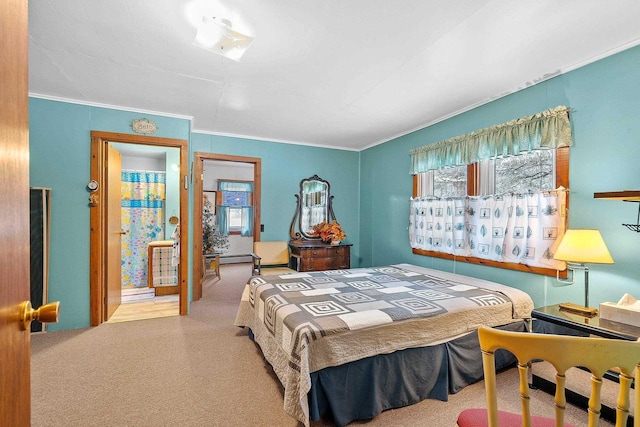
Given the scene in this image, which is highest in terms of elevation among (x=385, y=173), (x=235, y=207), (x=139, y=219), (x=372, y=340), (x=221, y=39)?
(x=221, y=39)

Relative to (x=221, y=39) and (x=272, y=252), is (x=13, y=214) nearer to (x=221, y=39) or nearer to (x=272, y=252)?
(x=221, y=39)

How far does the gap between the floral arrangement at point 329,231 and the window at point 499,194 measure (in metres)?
1.30

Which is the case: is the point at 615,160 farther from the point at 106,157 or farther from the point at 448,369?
the point at 106,157

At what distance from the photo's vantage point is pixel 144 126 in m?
3.42

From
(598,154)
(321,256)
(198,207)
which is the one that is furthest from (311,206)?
(598,154)

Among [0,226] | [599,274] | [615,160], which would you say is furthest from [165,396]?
[615,160]

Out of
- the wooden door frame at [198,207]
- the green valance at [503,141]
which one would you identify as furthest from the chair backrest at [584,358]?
the wooden door frame at [198,207]

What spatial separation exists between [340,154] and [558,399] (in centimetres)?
468

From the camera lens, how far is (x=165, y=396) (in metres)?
1.99

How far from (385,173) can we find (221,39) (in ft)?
10.6

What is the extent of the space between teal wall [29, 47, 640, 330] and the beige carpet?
77cm

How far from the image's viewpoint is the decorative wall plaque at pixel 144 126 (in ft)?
11.1

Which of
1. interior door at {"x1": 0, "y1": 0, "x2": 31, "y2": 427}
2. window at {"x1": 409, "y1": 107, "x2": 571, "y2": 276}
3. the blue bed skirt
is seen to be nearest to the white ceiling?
window at {"x1": 409, "y1": 107, "x2": 571, "y2": 276}

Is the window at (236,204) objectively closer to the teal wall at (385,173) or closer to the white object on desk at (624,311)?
the teal wall at (385,173)
